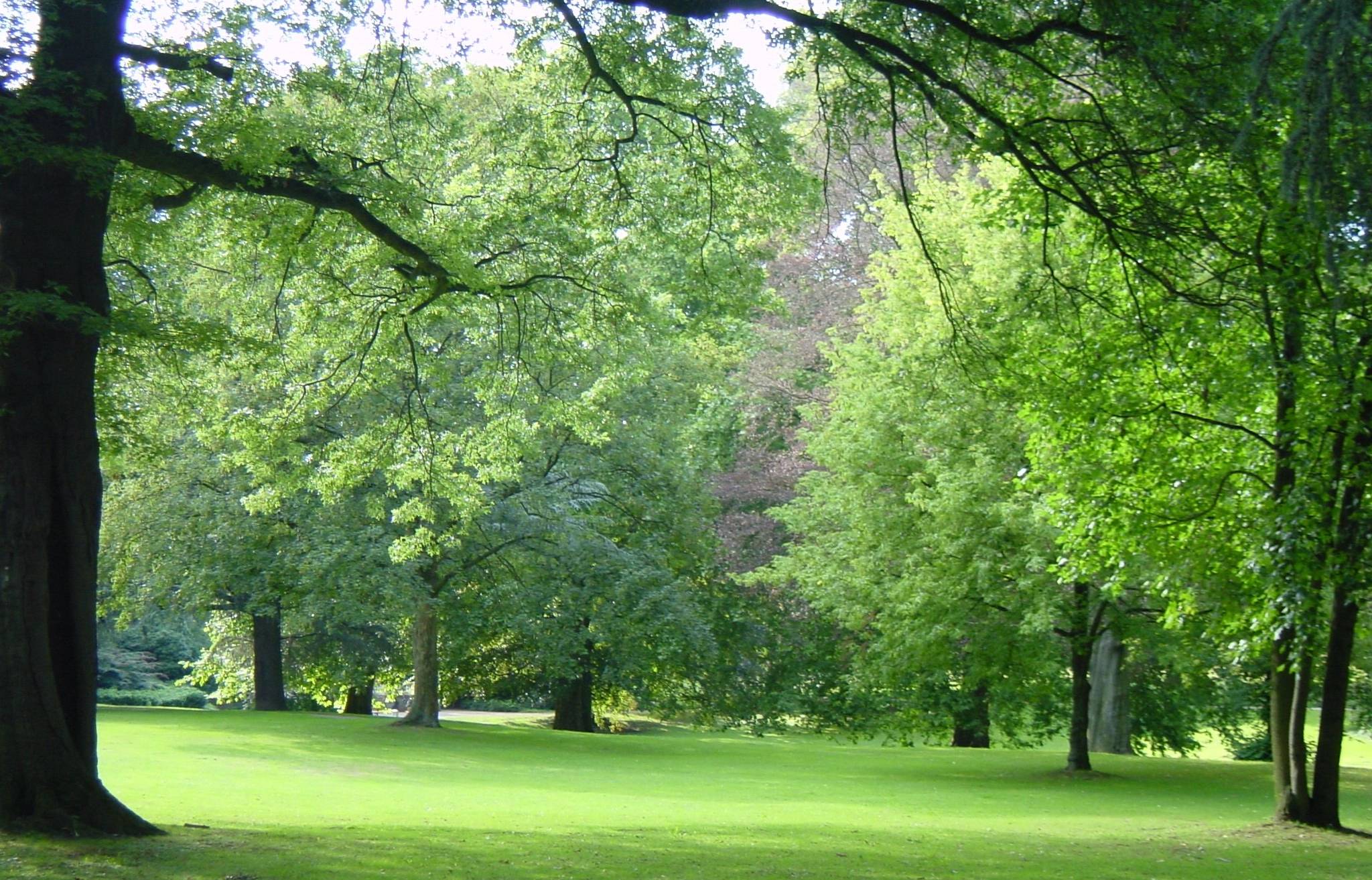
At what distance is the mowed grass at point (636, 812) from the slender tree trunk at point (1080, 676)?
1.67ft

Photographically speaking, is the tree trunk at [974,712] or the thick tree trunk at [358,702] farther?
the thick tree trunk at [358,702]

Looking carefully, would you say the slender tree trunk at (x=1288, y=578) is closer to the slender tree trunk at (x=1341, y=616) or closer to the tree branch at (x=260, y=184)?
the slender tree trunk at (x=1341, y=616)

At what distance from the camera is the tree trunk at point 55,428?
32.5 feet

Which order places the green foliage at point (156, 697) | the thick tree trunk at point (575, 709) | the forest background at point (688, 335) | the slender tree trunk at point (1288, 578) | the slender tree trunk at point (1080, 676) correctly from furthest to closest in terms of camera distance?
the green foliage at point (156, 697), the thick tree trunk at point (575, 709), the slender tree trunk at point (1080, 676), the slender tree trunk at point (1288, 578), the forest background at point (688, 335)

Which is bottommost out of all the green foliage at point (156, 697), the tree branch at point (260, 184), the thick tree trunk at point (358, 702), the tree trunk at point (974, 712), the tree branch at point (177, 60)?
the green foliage at point (156, 697)

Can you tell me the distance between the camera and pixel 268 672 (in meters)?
32.4

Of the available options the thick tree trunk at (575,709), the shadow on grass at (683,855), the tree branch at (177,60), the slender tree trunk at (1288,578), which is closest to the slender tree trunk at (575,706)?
the thick tree trunk at (575,709)

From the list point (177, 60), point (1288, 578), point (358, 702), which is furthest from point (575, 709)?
point (177, 60)

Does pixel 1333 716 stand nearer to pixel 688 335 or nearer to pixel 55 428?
pixel 688 335

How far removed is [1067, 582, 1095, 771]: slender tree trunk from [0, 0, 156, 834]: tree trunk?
49.9 feet

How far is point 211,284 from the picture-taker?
1783cm

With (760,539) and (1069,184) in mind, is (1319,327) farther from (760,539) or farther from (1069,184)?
(760,539)

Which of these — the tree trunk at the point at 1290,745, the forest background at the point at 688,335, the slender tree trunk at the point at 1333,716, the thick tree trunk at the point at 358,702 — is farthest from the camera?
the thick tree trunk at the point at 358,702

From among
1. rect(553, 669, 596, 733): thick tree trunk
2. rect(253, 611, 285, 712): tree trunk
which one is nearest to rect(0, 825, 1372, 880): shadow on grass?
rect(253, 611, 285, 712): tree trunk
